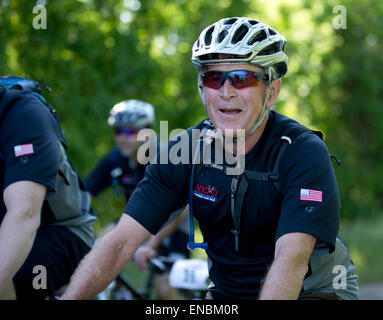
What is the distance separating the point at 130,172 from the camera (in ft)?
20.9

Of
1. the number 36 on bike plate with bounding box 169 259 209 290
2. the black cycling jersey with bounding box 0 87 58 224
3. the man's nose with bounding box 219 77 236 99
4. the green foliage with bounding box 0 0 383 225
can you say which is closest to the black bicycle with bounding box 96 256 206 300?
the number 36 on bike plate with bounding box 169 259 209 290

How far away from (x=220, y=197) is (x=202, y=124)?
536 mm

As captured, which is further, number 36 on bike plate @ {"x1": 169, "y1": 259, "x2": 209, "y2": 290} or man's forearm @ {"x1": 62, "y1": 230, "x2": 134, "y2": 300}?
number 36 on bike plate @ {"x1": 169, "y1": 259, "x2": 209, "y2": 290}

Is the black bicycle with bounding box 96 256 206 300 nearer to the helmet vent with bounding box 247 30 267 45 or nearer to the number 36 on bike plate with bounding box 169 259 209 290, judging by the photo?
the number 36 on bike plate with bounding box 169 259 209 290

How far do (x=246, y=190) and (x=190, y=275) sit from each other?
2005 millimetres

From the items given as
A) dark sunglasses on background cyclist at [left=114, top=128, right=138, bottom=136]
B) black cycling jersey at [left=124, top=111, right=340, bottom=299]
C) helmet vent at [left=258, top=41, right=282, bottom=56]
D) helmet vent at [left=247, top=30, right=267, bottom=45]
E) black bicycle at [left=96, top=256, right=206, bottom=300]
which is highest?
helmet vent at [left=247, top=30, right=267, bottom=45]

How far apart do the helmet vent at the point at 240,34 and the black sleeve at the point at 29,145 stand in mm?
1230

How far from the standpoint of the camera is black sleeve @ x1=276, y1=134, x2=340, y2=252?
283cm

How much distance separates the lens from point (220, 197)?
3168mm

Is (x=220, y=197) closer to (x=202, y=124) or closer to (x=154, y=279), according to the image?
(x=202, y=124)

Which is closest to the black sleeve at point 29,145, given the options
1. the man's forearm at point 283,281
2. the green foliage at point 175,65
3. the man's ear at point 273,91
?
the man's ear at point 273,91

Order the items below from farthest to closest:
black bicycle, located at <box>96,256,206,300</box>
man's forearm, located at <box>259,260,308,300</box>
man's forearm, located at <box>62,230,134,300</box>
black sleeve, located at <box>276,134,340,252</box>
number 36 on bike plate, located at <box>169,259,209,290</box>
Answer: black bicycle, located at <box>96,256,206,300</box>
number 36 on bike plate, located at <box>169,259,209,290</box>
man's forearm, located at <box>62,230,134,300</box>
black sleeve, located at <box>276,134,340,252</box>
man's forearm, located at <box>259,260,308,300</box>

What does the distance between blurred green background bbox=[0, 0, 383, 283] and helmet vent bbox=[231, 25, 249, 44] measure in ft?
6.41

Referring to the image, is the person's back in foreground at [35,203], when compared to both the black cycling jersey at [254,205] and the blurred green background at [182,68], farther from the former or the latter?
the blurred green background at [182,68]
